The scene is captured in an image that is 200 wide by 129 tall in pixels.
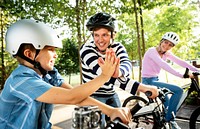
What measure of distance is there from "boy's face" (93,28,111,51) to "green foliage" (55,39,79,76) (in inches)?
611

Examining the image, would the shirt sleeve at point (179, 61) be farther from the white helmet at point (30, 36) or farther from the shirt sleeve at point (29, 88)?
the shirt sleeve at point (29, 88)

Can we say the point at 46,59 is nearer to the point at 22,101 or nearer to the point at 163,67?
the point at 22,101

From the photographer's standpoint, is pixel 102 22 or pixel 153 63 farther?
pixel 153 63

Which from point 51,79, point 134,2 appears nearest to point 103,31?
point 51,79

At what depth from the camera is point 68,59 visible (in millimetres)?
18344

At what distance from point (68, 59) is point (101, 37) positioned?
52.3ft

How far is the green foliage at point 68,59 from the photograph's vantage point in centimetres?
1811

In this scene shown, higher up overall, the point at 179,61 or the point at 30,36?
the point at 30,36

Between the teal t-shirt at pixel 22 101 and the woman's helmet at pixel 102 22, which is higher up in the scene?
the woman's helmet at pixel 102 22

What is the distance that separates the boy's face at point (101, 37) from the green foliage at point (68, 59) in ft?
50.9

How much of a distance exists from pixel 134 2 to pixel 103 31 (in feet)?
17.1

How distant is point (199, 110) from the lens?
4.32 metres

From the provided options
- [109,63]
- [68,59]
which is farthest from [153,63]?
[68,59]

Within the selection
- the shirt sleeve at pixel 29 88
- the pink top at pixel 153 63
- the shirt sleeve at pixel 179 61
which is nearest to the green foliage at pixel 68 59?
the shirt sleeve at pixel 179 61
